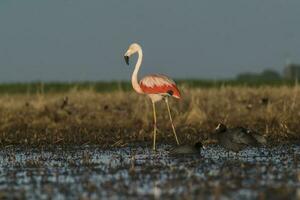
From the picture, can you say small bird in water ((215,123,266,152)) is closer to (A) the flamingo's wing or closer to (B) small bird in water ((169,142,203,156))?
(B) small bird in water ((169,142,203,156))

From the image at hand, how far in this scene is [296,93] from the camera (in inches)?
831

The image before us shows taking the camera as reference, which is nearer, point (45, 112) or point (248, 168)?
point (248, 168)

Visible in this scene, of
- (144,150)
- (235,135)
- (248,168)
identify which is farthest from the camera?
(144,150)

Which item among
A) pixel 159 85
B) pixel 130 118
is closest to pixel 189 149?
pixel 159 85

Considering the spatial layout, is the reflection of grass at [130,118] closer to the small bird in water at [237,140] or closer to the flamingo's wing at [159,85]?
the flamingo's wing at [159,85]

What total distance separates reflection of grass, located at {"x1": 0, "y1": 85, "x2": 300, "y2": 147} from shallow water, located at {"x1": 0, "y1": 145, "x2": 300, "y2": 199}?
2311 millimetres

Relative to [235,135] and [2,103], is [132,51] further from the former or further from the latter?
[2,103]

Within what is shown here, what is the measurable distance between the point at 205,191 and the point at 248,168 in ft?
7.31

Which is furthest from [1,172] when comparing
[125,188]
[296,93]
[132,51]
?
[296,93]

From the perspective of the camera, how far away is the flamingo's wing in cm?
1375

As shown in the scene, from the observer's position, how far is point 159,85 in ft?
45.3

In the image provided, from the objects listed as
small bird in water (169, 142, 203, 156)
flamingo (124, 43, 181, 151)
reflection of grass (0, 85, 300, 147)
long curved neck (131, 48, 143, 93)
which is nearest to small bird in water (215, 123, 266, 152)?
small bird in water (169, 142, 203, 156)

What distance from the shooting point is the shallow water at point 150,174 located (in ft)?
25.7

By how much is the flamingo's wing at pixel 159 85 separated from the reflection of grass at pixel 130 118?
1171 millimetres
